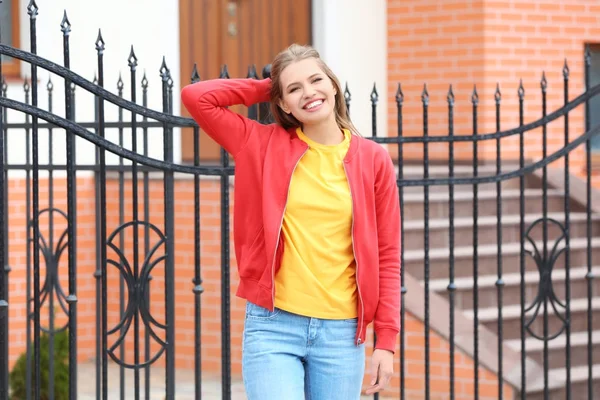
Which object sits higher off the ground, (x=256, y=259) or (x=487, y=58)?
Answer: (x=487, y=58)

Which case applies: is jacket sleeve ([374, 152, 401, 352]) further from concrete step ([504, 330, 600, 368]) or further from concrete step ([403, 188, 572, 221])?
concrete step ([403, 188, 572, 221])

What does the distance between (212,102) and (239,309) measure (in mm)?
4219

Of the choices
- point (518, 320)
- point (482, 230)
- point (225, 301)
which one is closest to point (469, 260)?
point (482, 230)

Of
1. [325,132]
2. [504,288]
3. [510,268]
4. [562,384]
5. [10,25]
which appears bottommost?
[562,384]

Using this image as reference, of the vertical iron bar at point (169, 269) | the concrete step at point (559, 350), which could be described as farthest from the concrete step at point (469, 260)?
the vertical iron bar at point (169, 269)

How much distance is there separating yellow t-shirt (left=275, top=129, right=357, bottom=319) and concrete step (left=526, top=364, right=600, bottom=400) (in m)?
3.40

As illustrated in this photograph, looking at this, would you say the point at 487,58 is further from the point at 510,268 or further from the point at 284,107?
the point at 284,107

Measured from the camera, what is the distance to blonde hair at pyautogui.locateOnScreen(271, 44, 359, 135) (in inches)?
136

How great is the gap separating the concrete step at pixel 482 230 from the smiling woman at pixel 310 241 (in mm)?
4185

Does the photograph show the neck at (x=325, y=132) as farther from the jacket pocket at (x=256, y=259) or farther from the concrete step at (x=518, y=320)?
the concrete step at (x=518, y=320)

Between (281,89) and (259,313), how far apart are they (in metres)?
0.64

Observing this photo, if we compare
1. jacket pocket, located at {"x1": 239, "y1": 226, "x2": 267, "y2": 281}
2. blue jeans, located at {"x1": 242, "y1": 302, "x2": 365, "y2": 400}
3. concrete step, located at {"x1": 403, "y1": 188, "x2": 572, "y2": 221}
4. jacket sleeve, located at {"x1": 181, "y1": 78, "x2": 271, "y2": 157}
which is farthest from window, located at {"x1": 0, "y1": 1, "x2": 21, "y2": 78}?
blue jeans, located at {"x1": 242, "y1": 302, "x2": 365, "y2": 400}

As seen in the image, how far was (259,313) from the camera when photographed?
3.38 meters

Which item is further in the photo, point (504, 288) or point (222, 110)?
point (504, 288)
